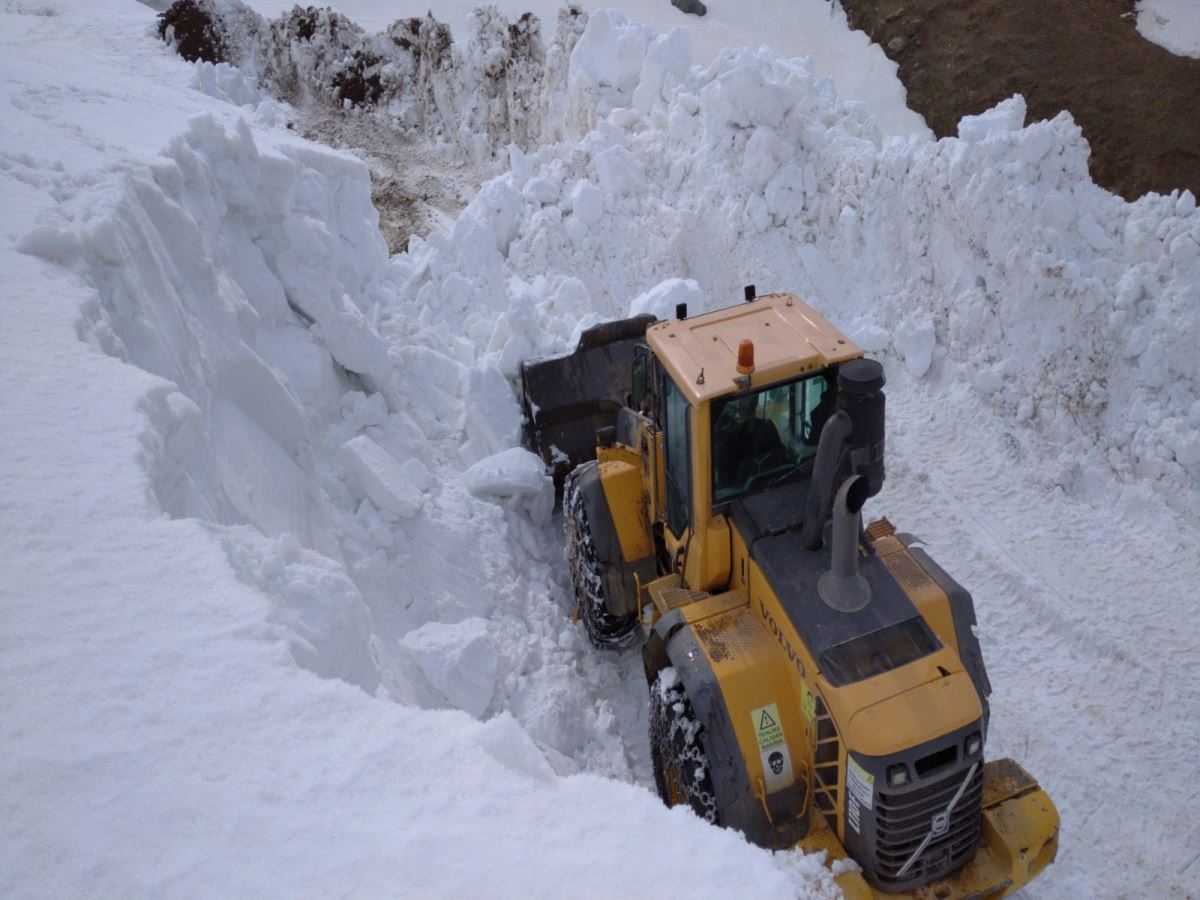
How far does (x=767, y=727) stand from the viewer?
398 cm

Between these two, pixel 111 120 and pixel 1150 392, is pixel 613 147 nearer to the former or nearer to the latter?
pixel 111 120

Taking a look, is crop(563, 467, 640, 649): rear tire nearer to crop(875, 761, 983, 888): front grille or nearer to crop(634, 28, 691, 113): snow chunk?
crop(875, 761, 983, 888): front grille

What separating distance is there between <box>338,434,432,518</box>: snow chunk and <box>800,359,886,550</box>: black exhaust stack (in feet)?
9.32

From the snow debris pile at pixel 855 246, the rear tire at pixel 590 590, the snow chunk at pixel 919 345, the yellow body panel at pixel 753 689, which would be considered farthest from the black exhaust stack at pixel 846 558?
the snow chunk at pixel 919 345

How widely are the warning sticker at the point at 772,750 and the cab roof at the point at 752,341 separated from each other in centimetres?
144

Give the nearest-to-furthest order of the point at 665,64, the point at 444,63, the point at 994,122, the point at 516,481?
the point at 516,481, the point at 994,122, the point at 665,64, the point at 444,63

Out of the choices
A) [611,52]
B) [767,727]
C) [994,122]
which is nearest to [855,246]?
[994,122]

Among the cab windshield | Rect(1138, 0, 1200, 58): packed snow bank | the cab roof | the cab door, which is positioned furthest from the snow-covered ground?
Rect(1138, 0, 1200, 58): packed snow bank

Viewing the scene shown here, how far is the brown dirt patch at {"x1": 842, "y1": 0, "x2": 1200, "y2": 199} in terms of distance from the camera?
1122 centimetres

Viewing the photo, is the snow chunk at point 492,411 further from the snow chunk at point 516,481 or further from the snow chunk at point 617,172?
the snow chunk at point 617,172

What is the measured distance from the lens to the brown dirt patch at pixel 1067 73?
1122 centimetres

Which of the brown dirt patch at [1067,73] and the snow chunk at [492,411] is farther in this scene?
the brown dirt patch at [1067,73]

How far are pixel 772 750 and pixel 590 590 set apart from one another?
179cm

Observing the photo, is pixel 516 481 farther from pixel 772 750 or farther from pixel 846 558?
pixel 846 558
